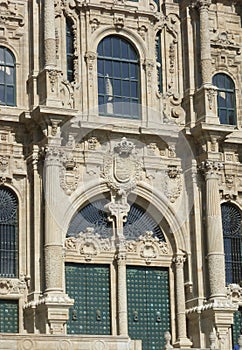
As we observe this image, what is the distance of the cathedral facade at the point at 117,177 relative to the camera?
31188 millimetres

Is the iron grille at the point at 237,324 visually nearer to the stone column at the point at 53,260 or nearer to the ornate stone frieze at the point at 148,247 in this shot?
the ornate stone frieze at the point at 148,247

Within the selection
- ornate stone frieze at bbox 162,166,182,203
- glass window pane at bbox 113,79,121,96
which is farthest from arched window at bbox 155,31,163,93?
ornate stone frieze at bbox 162,166,182,203

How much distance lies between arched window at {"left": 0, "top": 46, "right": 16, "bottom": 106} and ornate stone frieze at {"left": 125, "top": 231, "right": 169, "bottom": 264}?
580 centimetres

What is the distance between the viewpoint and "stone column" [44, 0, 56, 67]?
31750 millimetres

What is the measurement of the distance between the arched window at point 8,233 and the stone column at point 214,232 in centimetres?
604

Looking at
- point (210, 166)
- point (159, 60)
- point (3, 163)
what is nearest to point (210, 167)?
point (210, 166)

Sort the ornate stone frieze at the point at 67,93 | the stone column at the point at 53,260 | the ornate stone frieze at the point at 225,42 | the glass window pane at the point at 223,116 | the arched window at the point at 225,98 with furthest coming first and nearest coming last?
the ornate stone frieze at the point at 225,42 → the arched window at the point at 225,98 → the glass window pane at the point at 223,116 → the ornate stone frieze at the point at 67,93 → the stone column at the point at 53,260

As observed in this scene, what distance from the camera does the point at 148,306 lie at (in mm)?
32438

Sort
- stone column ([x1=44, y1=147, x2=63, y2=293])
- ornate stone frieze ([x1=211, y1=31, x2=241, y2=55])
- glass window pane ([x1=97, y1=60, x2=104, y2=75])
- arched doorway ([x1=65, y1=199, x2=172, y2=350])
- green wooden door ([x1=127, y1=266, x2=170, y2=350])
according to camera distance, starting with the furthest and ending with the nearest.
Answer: ornate stone frieze ([x1=211, y1=31, x2=241, y2=55]) < glass window pane ([x1=97, y1=60, x2=104, y2=75]) < green wooden door ([x1=127, y1=266, x2=170, y2=350]) < arched doorway ([x1=65, y1=199, x2=172, y2=350]) < stone column ([x1=44, y1=147, x2=63, y2=293])

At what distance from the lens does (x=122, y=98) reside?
33469mm

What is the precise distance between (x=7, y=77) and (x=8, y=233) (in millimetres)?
4920

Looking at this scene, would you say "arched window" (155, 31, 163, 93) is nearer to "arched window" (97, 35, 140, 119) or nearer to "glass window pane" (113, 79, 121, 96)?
"arched window" (97, 35, 140, 119)

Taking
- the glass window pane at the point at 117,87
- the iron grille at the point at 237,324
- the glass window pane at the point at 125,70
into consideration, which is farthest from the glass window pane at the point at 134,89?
the iron grille at the point at 237,324

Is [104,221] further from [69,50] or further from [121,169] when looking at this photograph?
[69,50]
